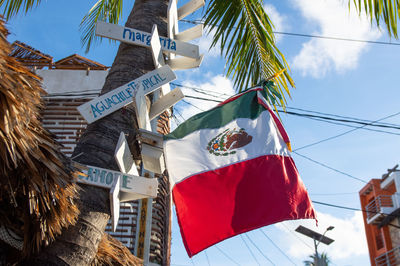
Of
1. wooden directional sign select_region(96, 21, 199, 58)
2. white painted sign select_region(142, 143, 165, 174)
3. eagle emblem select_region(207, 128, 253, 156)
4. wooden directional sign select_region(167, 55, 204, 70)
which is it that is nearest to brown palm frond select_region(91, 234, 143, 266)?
→ white painted sign select_region(142, 143, 165, 174)

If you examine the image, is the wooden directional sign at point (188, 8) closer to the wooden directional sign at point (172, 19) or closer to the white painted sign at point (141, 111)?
the wooden directional sign at point (172, 19)

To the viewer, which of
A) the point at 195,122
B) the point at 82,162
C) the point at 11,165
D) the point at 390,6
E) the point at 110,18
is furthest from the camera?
the point at 110,18

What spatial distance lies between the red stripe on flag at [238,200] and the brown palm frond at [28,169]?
4.85 ft

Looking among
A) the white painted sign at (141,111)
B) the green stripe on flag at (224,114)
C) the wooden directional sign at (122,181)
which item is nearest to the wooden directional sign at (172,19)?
the green stripe on flag at (224,114)

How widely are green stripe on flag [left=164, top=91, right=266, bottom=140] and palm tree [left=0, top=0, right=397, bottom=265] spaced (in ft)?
1.42

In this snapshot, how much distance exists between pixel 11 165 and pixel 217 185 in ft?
7.32

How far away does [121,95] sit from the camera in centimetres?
416

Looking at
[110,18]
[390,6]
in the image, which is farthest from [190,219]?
[110,18]

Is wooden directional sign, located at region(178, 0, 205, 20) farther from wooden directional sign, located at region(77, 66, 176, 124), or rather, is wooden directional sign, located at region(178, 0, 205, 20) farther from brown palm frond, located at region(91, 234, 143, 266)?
brown palm frond, located at region(91, 234, 143, 266)

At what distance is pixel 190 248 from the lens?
14.3ft

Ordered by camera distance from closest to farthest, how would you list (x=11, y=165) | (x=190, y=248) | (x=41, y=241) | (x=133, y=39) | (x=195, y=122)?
1. (x=11, y=165)
2. (x=41, y=241)
3. (x=190, y=248)
4. (x=133, y=39)
5. (x=195, y=122)

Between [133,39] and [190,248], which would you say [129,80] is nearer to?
[133,39]

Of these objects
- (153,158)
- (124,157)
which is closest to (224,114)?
(153,158)

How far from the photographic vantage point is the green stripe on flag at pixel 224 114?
503 cm
